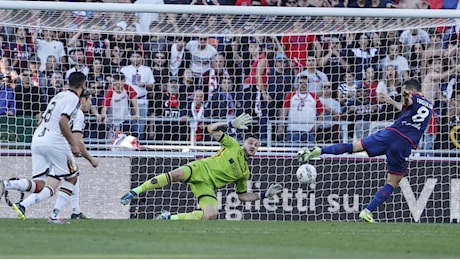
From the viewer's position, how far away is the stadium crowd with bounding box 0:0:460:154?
760 inches

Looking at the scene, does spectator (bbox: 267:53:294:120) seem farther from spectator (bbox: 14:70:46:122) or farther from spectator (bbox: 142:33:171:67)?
spectator (bbox: 14:70:46:122)

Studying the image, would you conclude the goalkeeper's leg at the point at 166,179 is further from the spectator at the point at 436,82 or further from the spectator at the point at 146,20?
the spectator at the point at 436,82

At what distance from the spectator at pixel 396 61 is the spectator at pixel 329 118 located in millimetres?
1064

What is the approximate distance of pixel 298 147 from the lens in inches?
770

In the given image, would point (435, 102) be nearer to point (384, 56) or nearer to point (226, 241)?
point (384, 56)

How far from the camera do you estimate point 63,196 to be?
1526cm

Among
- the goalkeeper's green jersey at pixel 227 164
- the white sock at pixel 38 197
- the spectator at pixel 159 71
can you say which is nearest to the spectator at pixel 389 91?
the goalkeeper's green jersey at pixel 227 164

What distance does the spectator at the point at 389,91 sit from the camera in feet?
64.3

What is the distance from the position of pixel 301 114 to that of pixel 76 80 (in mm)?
5867

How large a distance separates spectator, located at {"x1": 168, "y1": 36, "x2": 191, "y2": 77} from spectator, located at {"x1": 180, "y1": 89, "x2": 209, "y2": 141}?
520mm

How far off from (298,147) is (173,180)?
3098 mm

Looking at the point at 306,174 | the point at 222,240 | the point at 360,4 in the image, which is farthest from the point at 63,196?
the point at 360,4

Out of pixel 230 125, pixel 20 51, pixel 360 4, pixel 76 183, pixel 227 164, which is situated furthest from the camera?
pixel 360 4

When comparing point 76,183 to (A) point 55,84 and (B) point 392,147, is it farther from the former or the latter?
(B) point 392,147
